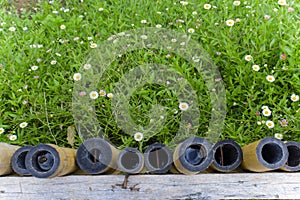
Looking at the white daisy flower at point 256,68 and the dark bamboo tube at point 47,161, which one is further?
the white daisy flower at point 256,68

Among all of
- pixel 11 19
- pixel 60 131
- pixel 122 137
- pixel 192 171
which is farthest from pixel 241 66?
pixel 11 19

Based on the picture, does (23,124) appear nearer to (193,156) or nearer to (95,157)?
(95,157)

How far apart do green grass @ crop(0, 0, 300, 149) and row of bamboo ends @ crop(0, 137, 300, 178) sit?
0.43m

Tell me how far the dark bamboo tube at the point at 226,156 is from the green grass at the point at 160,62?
47 centimetres

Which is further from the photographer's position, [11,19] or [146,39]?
[11,19]

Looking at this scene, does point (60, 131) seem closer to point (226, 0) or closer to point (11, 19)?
point (11, 19)

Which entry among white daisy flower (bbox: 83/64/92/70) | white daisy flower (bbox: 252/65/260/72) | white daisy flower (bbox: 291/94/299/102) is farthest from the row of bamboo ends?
white daisy flower (bbox: 83/64/92/70)

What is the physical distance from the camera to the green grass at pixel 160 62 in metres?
2.53

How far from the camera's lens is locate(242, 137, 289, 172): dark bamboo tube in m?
1.71

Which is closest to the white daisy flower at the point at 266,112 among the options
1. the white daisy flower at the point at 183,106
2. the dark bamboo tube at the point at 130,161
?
the white daisy flower at the point at 183,106

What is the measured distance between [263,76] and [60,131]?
4.80 feet

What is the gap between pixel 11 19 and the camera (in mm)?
3352

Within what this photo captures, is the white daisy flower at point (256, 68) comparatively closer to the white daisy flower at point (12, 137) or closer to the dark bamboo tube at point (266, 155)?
the dark bamboo tube at point (266, 155)

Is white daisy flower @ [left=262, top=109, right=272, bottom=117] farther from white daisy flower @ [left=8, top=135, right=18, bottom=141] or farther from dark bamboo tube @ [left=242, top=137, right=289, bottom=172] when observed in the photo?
white daisy flower @ [left=8, top=135, right=18, bottom=141]
